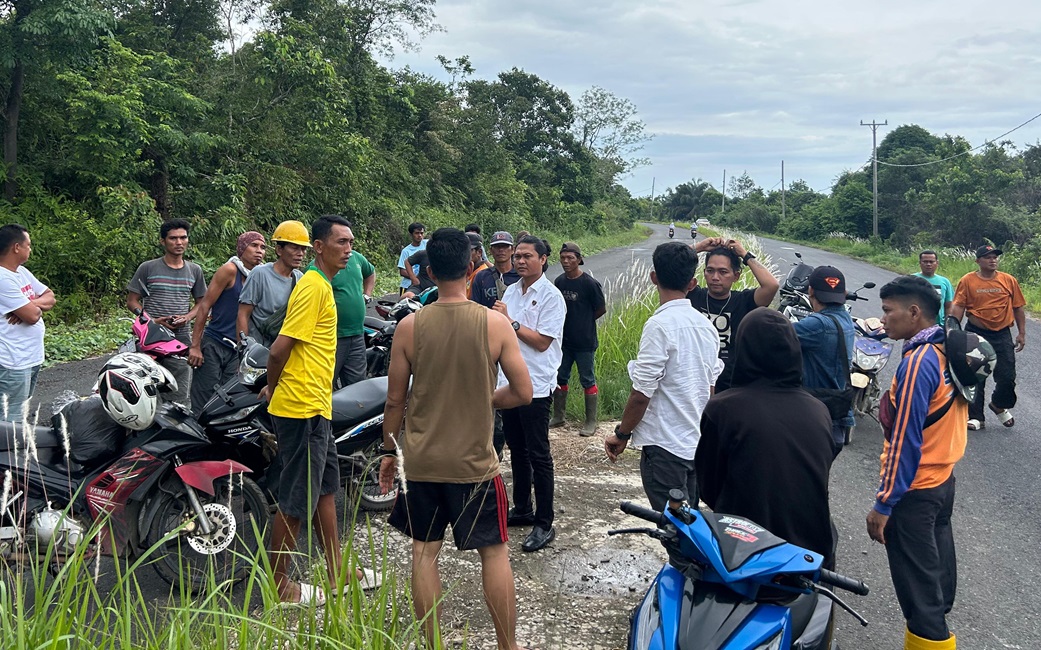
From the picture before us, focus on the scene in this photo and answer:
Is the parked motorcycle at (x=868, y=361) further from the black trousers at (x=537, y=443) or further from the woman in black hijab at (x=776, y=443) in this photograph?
the woman in black hijab at (x=776, y=443)

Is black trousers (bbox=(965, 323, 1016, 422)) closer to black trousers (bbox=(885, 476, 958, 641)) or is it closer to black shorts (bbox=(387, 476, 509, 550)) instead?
black trousers (bbox=(885, 476, 958, 641))

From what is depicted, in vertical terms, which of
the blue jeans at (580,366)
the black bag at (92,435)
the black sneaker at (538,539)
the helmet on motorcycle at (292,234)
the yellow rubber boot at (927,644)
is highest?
the helmet on motorcycle at (292,234)

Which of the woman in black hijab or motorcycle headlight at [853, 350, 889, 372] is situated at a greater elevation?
the woman in black hijab

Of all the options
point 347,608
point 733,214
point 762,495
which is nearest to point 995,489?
point 762,495

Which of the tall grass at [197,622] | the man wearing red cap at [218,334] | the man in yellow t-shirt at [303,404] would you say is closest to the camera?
the tall grass at [197,622]

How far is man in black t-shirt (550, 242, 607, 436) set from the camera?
693 cm

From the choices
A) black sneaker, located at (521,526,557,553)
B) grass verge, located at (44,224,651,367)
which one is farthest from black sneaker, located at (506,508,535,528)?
grass verge, located at (44,224,651,367)

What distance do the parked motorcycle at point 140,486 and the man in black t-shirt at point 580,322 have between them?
362cm

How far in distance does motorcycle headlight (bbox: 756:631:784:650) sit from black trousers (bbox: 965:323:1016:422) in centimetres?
658

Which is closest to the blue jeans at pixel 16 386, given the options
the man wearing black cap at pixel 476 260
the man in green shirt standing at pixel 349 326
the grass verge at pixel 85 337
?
the man in green shirt standing at pixel 349 326

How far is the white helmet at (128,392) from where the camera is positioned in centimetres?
365

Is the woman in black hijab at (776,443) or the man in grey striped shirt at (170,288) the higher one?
the man in grey striped shirt at (170,288)

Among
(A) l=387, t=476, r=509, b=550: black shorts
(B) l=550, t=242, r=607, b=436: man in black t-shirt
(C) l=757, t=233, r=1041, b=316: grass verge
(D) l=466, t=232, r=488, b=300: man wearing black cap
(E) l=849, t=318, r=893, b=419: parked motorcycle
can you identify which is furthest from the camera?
(C) l=757, t=233, r=1041, b=316: grass verge

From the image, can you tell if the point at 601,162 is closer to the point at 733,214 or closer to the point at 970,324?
the point at 733,214
